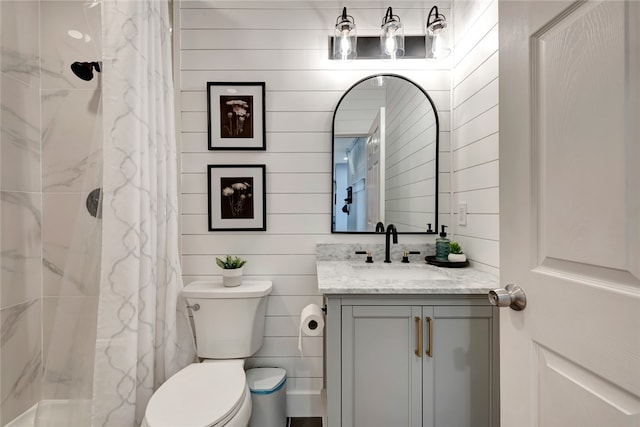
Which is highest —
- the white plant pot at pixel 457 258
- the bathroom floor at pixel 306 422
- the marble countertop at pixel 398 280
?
the white plant pot at pixel 457 258

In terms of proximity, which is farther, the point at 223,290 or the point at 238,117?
the point at 238,117


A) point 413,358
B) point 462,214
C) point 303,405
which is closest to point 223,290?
point 303,405

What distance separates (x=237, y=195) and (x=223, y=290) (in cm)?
57

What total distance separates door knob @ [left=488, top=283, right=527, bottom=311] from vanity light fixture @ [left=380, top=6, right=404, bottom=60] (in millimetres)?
1451

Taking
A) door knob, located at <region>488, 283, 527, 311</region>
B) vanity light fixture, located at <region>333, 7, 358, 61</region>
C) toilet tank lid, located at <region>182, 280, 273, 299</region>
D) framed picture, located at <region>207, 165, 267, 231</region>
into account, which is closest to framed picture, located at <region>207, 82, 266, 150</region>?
framed picture, located at <region>207, 165, 267, 231</region>

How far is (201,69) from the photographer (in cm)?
183

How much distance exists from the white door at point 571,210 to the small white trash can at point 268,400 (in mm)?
1151

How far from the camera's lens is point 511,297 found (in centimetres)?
79

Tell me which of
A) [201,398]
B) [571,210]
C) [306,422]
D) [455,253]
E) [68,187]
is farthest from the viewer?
[306,422]

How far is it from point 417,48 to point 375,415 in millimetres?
1936

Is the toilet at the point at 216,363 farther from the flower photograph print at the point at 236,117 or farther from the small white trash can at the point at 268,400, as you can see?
the flower photograph print at the point at 236,117

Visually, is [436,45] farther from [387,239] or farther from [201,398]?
[201,398]

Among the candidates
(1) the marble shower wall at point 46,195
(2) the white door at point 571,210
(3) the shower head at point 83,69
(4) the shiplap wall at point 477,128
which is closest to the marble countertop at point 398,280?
(4) the shiplap wall at point 477,128

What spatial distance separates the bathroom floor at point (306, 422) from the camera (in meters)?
1.75
